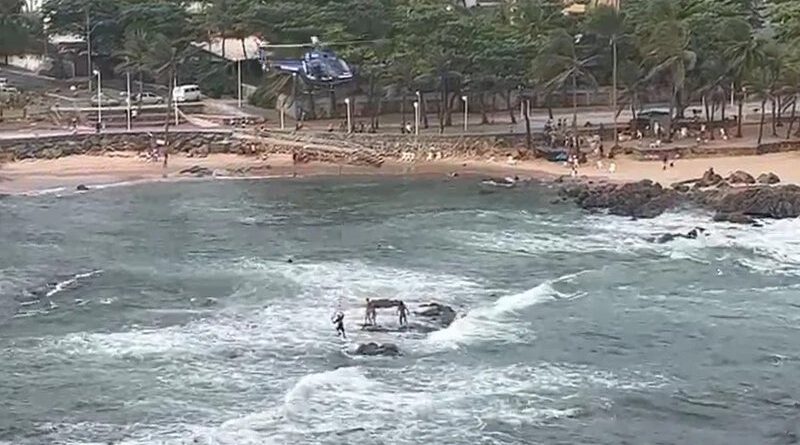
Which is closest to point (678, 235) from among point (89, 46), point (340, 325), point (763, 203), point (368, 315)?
point (763, 203)

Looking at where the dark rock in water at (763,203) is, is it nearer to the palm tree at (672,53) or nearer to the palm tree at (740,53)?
the palm tree at (672,53)

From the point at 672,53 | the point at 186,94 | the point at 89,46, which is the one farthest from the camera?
the point at 89,46

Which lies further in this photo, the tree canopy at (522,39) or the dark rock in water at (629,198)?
the tree canopy at (522,39)

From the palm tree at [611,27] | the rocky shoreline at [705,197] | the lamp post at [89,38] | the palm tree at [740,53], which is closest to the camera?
the rocky shoreline at [705,197]

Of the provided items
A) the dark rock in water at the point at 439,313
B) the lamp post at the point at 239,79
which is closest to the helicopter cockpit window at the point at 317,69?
the lamp post at the point at 239,79

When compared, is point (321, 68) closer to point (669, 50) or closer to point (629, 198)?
point (669, 50)

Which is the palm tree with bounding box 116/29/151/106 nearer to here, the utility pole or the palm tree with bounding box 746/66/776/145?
the utility pole
